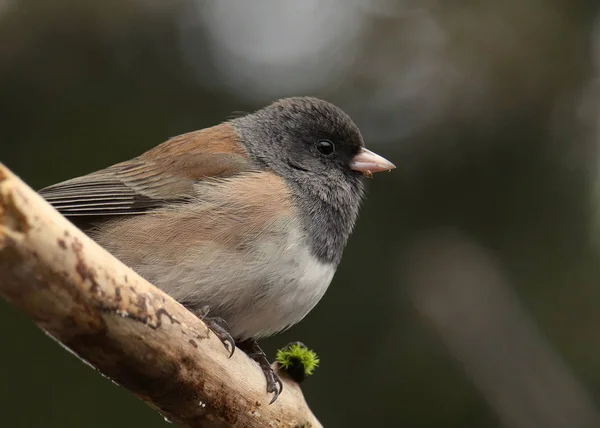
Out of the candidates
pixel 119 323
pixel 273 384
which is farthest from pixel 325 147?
pixel 119 323

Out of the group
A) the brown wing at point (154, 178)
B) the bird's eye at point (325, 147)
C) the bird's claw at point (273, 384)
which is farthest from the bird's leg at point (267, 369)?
the bird's eye at point (325, 147)

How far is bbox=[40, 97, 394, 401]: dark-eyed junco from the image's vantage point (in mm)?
2385

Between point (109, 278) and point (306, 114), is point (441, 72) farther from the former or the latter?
point (109, 278)

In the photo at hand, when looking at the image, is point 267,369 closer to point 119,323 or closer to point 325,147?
point 119,323

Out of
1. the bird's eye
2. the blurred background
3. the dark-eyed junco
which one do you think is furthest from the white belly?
the blurred background

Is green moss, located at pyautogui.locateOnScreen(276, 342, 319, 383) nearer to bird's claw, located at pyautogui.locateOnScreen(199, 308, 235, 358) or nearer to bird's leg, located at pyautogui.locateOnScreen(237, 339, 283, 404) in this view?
bird's leg, located at pyautogui.locateOnScreen(237, 339, 283, 404)

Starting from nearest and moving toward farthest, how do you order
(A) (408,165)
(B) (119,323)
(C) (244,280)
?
(B) (119,323) → (C) (244,280) → (A) (408,165)

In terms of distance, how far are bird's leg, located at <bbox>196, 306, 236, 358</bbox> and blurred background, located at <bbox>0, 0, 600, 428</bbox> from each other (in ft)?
6.24

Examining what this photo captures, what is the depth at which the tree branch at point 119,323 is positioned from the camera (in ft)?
5.17

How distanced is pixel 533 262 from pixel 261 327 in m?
2.53

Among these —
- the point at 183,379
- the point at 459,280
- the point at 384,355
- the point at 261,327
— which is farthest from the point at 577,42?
the point at 183,379

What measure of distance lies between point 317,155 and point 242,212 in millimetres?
615

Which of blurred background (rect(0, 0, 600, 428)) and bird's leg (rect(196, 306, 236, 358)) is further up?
blurred background (rect(0, 0, 600, 428))

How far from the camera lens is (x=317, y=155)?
297 cm
